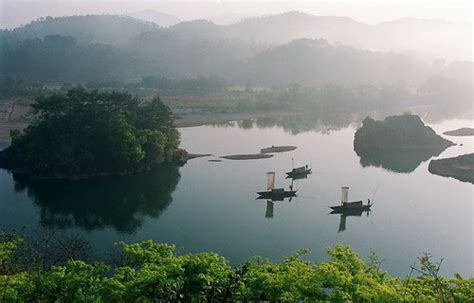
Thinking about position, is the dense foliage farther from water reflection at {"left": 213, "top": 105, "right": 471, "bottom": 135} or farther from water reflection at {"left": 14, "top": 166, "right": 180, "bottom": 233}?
water reflection at {"left": 213, "top": 105, "right": 471, "bottom": 135}

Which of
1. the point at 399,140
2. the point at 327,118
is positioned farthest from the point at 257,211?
the point at 327,118

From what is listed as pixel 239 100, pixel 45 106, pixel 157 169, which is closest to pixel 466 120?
pixel 239 100

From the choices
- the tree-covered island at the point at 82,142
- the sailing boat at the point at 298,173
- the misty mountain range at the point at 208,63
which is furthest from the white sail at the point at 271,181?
the misty mountain range at the point at 208,63

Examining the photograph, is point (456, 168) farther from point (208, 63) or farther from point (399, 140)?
point (208, 63)

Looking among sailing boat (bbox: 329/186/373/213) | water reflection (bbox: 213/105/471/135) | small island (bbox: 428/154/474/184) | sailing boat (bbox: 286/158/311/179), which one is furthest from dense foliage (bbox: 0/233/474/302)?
water reflection (bbox: 213/105/471/135)

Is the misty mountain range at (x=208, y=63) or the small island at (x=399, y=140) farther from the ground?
the misty mountain range at (x=208, y=63)

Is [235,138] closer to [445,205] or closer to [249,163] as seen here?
[249,163]

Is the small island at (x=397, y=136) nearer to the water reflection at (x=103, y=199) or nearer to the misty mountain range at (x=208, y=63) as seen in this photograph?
the water reflection at (x=103, y=199)

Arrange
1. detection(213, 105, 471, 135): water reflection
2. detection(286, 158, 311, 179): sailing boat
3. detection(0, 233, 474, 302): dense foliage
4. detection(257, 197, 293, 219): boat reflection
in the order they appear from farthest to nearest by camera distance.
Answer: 1. detection(213, 105, 471, 135): water reflection
2. detection(286, 158, 311, 179): sailing boat
3. detection(257, 197, 293, 219): boat reflection
4. detection(0, 233, 474, 302): dense foliage
